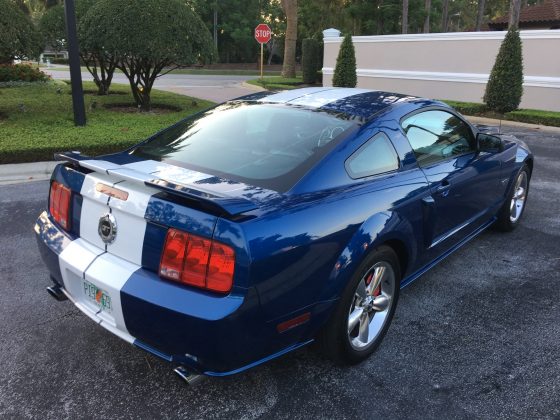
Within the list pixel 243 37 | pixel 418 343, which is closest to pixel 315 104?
pixel 418 343

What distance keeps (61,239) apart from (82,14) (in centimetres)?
1150

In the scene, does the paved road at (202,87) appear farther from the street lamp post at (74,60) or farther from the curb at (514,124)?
the curb at (514,124)

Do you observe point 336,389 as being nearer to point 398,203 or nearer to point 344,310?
point 344,310

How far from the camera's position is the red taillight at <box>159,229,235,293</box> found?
6.97ft

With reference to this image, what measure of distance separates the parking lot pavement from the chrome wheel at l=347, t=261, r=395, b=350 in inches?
6.5

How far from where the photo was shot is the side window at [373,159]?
9.32ft

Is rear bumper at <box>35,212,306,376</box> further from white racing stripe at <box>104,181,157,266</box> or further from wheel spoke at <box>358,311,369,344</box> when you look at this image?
wheel spoke at <box>358,311,369,344</box>

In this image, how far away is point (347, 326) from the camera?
2.67m

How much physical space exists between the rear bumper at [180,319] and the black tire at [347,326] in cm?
22

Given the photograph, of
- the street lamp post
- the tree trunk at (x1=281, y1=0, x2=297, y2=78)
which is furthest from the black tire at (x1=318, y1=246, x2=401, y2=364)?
the tree trunk at (x1=281, y1=0, x2=297, y2=78)

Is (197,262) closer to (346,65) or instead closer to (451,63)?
(346,65)

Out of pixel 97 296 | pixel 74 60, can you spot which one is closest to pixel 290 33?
pixel 74 60

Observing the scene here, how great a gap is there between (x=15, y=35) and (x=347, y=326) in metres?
8.73

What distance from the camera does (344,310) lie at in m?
2.58
